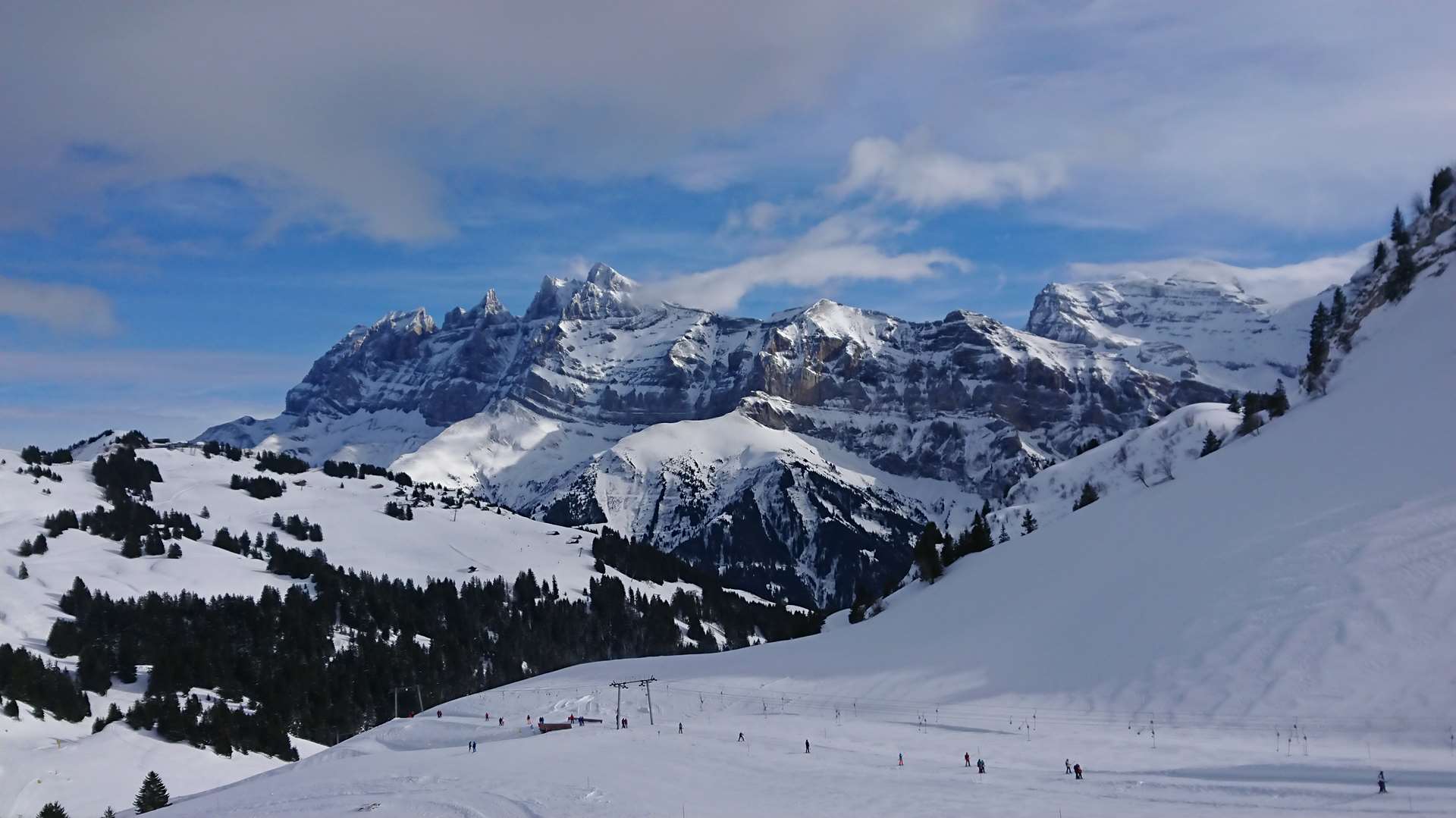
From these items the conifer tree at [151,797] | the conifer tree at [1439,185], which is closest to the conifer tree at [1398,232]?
the conifer tree at [1439,185]

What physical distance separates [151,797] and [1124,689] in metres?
70.2

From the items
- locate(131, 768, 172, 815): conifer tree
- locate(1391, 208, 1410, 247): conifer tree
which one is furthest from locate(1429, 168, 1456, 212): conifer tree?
locate(131, 768, 172, 815): conifer tree

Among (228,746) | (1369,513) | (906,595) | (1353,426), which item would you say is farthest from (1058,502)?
(228,746)

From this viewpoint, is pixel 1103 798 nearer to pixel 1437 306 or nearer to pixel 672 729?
pixel 672 729

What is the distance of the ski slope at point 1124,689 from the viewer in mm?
49281

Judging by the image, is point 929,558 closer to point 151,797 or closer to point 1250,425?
point 1250,425

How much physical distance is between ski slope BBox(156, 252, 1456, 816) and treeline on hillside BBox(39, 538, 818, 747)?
156 ft

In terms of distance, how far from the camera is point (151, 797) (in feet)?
253

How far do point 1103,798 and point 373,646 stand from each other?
14368 cm

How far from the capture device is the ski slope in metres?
49.3

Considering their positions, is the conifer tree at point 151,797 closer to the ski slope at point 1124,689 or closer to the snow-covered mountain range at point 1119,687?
the ski slope at point 1124,689

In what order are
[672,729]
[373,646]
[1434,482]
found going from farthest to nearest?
[373,646]
[672,729]
[1434,482]

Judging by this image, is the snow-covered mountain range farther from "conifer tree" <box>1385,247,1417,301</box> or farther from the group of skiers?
"conifer tree" <box>1385,247,1417,301</box>

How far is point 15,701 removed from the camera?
100938mm
